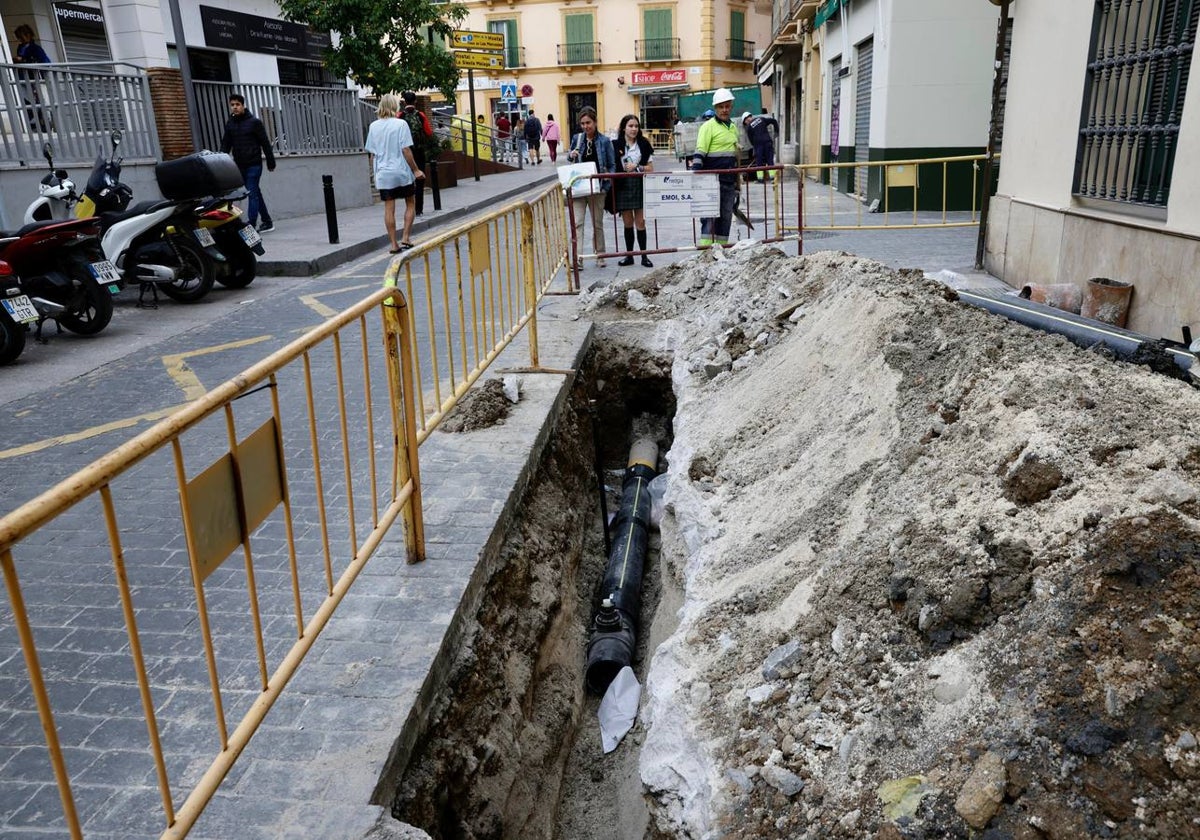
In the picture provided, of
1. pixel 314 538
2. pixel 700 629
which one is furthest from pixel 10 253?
pixel 700 629

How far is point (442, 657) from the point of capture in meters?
3.26

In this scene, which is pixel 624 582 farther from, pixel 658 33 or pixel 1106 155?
pixel 658 33

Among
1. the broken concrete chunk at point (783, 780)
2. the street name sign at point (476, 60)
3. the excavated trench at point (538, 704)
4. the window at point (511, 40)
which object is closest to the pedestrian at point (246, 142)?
the excavated trench at point (538, 704)

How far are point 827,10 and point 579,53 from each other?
3140 cm

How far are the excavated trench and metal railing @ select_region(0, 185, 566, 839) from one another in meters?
0.56

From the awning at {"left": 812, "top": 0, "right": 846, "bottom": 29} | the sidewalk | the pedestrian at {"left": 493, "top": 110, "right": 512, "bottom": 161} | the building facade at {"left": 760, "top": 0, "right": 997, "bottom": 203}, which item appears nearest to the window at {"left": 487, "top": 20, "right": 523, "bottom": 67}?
the pedestrian at {"left": 493, "top": 110, "right": 512, "bottom": 161}

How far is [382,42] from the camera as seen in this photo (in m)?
20.8

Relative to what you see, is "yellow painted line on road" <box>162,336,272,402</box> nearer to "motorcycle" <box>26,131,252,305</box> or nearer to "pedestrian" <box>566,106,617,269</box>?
"motorcycle" <box>26,131,252,305</box>

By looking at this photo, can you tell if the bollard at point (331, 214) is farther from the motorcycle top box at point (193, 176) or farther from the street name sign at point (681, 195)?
the street name sign at point (681, 195)

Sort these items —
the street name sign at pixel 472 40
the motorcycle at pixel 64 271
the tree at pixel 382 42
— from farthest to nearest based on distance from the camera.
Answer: the street name sign at pixel 472 40
the tree at pixel 382 42
the motorcycle at pixel 64 271

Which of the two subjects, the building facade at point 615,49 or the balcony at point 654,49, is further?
the balcony at point 654,49

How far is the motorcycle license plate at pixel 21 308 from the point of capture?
7.08 meters

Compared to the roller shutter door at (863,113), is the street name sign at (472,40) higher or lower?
higher

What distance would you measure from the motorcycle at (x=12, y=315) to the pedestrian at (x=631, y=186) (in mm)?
5795
